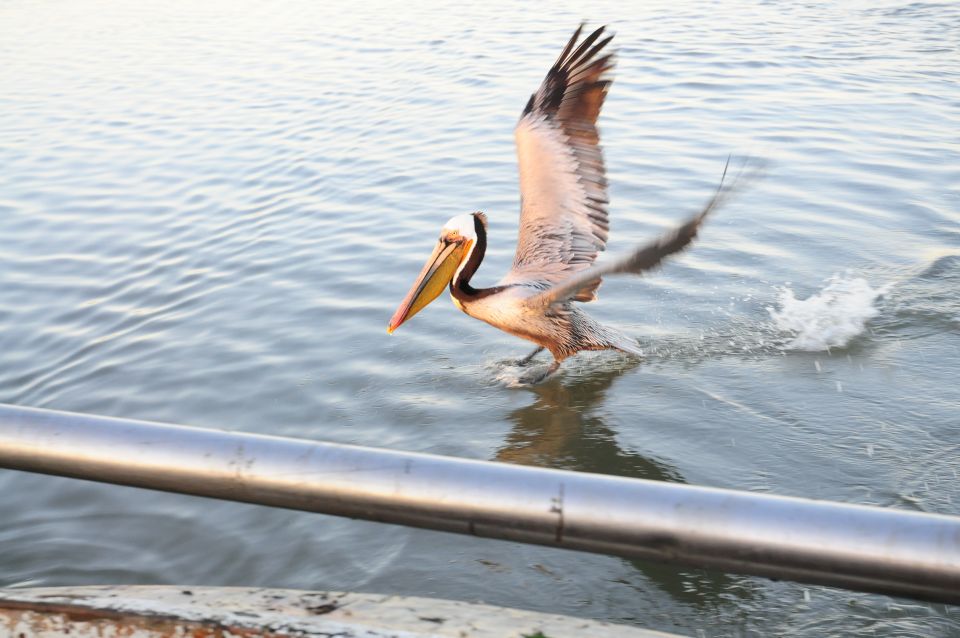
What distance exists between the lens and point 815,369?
475 cm

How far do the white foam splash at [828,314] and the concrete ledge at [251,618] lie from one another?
3.63 m

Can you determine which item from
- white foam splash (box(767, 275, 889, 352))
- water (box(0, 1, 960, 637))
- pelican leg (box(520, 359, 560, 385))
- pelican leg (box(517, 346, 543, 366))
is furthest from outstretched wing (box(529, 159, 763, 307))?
white foam splash (box(767, 275, 889, 352))

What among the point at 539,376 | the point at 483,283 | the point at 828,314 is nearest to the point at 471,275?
the point at 539,376

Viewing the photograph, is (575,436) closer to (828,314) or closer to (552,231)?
(552,231)

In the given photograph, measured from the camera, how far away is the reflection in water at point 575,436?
4.11m

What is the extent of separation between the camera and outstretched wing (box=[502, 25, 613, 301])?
4945 mm

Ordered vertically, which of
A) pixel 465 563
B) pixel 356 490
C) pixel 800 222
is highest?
pixel 356 490

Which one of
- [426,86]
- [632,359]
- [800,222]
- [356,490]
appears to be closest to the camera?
[356,490]

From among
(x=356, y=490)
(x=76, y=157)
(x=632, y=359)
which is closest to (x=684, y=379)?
(x=632, y=359)

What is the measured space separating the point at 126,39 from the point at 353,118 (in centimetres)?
660

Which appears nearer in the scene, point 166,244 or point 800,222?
point 800,222

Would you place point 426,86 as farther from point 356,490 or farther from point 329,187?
point 356,490

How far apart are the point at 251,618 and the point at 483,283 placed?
14.7 feet

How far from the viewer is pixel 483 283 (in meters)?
6.01
